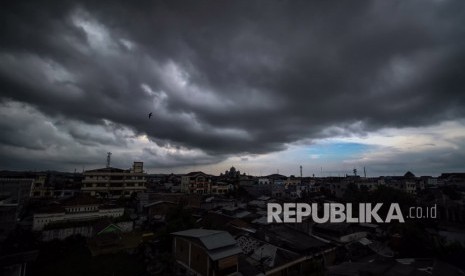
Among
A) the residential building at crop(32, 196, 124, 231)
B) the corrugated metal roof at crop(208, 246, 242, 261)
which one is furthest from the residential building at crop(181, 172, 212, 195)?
the corrugated metal roof at crop(208, 246, 242, 261)

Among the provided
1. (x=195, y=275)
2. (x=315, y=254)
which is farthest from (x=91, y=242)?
(x=315, y=254)

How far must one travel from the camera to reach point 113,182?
58562 mm

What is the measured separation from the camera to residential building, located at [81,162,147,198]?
183ft

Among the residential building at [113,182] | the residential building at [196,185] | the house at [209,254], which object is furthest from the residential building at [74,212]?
the residential building at [196,185]

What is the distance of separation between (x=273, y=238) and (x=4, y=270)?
67.9 ft

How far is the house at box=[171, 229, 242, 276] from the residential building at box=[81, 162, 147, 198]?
43.9 meters

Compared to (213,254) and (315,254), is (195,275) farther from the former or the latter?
(315,254)

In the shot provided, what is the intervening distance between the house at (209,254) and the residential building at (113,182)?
4388cm

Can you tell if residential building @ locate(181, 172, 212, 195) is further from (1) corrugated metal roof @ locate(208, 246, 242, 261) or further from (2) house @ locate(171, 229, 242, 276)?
(1) corrugated metal roof @ locate(208, 246, 242, 261)

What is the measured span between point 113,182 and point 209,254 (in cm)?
4880

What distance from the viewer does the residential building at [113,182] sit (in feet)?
183

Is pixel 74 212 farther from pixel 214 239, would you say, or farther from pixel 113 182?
pixel 113 182

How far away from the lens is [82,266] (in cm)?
2228

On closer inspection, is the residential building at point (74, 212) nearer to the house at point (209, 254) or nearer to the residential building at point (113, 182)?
the house at point (209, 254)
